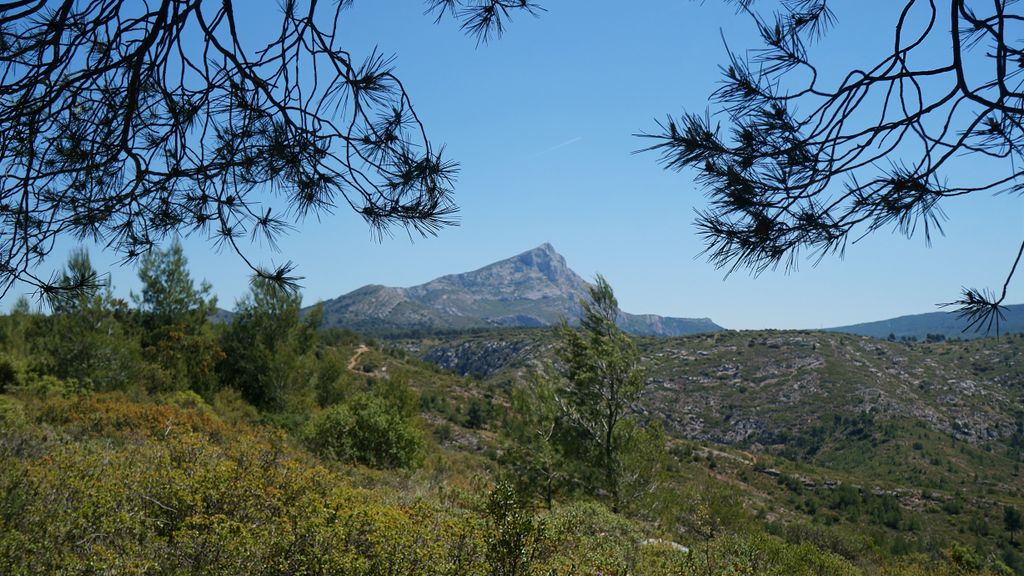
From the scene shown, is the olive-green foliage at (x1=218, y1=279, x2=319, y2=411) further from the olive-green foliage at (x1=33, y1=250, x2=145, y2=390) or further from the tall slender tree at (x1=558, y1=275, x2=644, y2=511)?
the tall slender tree at (x1=558, y1=275, x2=644, y2=511)

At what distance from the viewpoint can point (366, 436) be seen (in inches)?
550

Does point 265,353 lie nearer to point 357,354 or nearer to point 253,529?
point 253,529

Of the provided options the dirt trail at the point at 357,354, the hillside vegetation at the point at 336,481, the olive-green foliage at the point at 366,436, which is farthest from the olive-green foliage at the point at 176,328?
the dirt trail at the point at 357,354

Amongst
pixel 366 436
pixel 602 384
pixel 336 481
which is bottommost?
pixel 366 436

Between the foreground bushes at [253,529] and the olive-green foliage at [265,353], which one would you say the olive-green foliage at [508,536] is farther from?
the olive-green foliage at [265,353]

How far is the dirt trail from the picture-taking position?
5644 centimetres

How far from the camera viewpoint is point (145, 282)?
20953 mm

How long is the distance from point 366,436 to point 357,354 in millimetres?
50979

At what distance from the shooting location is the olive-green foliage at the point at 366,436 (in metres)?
13.6

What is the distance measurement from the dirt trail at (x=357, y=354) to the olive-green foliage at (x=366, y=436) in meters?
40.4

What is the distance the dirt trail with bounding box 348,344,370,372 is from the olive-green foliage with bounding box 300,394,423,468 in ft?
132

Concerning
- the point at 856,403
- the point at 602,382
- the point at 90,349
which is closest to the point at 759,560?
the point at 602,382

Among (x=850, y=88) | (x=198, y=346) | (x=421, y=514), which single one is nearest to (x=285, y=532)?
(x=421, y=514)

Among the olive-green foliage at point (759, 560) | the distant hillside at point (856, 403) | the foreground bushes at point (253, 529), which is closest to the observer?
the foreground bushes at point (253, 529)
